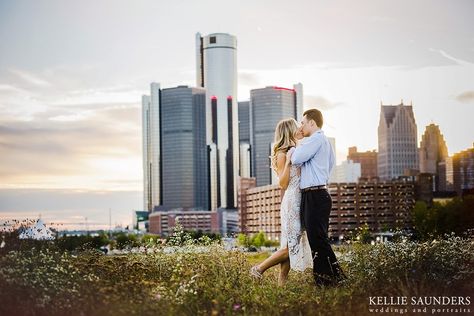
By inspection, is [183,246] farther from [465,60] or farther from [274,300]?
[465,60]

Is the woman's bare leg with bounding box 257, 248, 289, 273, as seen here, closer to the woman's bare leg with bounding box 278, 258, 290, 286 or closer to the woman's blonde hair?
the woman's bare leg with bounding box 278, 258, 290, 286

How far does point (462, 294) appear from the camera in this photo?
19.0 ft

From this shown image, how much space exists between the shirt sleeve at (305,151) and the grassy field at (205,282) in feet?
3.49

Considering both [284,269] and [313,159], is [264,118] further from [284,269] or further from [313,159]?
[313,159]

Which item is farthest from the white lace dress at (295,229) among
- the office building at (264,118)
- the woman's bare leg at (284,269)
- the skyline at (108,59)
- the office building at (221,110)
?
the office building at (221,110)

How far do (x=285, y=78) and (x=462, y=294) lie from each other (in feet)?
39.6

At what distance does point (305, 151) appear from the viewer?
6.07 metres

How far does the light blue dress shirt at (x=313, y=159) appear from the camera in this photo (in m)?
6.08

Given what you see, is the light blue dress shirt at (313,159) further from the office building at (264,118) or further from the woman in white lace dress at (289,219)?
the office building at (264,118)

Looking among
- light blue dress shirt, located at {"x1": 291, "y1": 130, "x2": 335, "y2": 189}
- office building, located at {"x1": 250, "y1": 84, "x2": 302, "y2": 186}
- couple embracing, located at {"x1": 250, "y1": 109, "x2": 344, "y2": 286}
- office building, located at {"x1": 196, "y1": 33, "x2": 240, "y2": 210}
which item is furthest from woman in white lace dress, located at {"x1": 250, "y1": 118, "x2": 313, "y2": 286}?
office building, located at {"x1": 196, "y1": 33, "x2": 240, "y2": 210}

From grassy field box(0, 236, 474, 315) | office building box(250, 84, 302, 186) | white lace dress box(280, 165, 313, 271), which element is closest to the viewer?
grassy field box(0, 236, 474, 315)

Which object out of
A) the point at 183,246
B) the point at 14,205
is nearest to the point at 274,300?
the point at 183,246

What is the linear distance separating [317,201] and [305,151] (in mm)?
438

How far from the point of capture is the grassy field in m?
4.93
